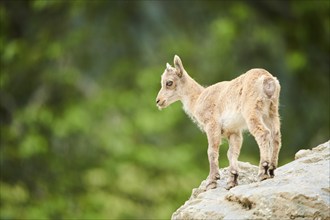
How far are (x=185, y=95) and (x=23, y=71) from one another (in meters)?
17.1

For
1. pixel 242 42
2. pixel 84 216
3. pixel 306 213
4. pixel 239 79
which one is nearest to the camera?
pixel 306 213

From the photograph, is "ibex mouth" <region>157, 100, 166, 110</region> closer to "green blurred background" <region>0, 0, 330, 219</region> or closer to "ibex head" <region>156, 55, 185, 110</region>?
"ibex head" <region>156, 55, 185, 110</region>

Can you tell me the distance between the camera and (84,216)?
88.0 ft

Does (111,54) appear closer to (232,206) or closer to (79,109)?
(79,109)

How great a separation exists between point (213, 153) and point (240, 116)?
1.64 feet

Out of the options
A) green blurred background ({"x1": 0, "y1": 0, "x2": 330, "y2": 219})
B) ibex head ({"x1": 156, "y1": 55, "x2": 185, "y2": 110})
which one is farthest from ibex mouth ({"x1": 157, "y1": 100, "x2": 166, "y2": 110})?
green blurred background ({"x1": 0, "y1": 0, "x2": 330, "y2": 219})

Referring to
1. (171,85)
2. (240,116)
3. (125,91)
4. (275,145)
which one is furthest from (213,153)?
(125,91)

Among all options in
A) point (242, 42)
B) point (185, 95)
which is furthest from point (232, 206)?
point (242, 42)

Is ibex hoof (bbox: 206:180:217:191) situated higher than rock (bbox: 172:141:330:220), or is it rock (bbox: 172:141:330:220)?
ibex hoof (bbox: 206:180:217:191)

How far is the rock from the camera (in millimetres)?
10039

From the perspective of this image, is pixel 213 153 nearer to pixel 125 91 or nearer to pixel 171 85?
pixel 171 85

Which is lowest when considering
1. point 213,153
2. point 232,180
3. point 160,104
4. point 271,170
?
point 271,170

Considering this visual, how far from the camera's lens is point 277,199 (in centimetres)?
1010

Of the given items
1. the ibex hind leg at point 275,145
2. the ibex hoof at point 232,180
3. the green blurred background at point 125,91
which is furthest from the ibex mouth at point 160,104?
the green blurred background at point 125,91
